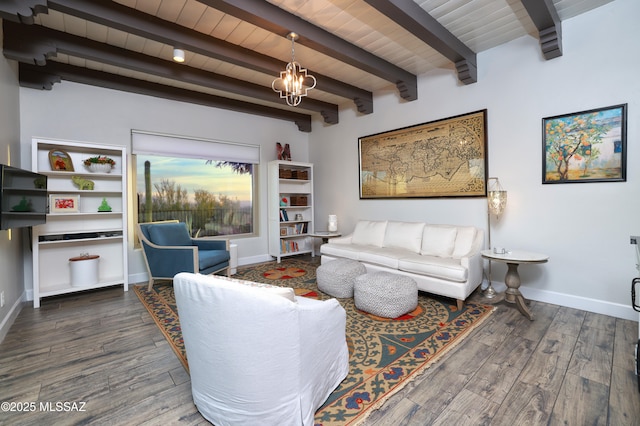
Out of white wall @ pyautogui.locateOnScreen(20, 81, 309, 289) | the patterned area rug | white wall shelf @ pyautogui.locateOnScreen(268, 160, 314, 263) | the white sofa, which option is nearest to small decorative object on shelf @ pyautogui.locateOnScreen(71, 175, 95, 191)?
white wall @ pyautogui.locateOnScreen(20, 81, 309, 289)

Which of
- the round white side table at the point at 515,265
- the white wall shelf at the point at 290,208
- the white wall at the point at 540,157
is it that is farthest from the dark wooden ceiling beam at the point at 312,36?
the round white side table at the point at 515,265

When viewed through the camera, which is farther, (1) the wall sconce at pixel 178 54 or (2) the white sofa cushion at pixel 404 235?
(2) the white sofa cushion at pixel 404 235

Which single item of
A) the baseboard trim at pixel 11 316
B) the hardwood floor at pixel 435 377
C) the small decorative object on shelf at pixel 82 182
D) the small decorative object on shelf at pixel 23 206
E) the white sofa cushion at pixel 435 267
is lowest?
the hardwood floor at pixel 435 377

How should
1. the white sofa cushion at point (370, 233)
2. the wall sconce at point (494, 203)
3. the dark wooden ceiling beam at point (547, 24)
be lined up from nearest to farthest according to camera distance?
the dark wooden ceiling beam at point (547, 24) < the wall sconce at point (494, 203) < the white sofa cushion at point (370, 233)

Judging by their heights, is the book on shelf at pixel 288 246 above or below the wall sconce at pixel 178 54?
below

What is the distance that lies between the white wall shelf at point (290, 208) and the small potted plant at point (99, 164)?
2478 millimetres

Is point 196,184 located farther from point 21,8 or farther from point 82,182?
point 21,8

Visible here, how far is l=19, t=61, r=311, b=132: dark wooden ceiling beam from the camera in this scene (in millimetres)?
3434

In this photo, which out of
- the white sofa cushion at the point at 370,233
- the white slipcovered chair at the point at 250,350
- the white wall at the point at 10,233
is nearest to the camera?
the white slipcovered chair at the point at 250,350

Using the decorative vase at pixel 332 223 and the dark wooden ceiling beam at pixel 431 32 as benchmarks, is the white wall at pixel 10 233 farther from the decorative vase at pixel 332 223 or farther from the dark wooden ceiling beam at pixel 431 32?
the decorative vase at pixel 332 223

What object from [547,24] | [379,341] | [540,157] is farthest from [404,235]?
[547,24]

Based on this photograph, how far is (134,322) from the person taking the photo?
2805 mm

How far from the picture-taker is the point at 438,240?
3.66m

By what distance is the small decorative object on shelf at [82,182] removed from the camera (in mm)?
3628
